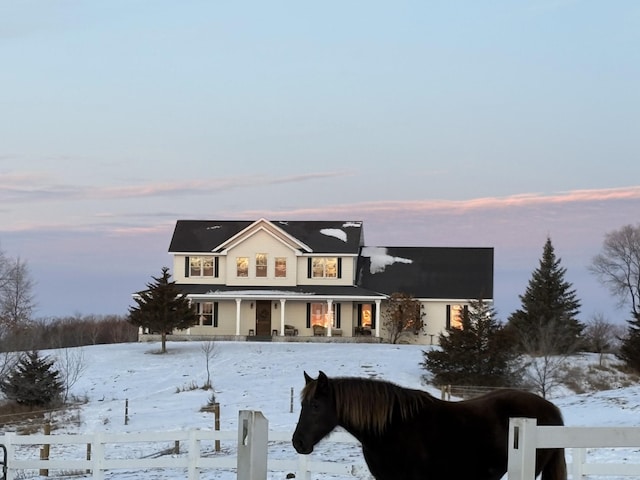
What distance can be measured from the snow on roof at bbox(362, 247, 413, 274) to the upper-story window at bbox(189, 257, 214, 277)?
10377 millimetres

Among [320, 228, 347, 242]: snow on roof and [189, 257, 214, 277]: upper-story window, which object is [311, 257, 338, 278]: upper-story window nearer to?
[320, 228, 347, 242]: snow on roof

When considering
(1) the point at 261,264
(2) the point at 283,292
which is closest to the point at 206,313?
(1) the point at 261,264

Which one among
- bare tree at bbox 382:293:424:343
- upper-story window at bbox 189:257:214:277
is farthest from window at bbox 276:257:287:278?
bare tree at bbox 382:293:424:343

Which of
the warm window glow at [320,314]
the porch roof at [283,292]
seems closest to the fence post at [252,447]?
the porch roof at [283,292]

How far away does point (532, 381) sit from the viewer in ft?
110

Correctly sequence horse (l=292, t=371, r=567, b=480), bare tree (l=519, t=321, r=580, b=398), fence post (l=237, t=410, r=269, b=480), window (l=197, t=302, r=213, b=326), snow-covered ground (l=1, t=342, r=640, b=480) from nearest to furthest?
fence post (l=237, t=410, r=269, b=480)
horse (l=292, t=371, r=567, b=480)
snow-covered ground (l=1, t=342, r=640, b=480)
bare tree (l=519, t=321, r=580, b=398)
window (l=197, t=302, r=213, b=326)

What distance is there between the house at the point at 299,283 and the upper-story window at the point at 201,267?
0.21ft

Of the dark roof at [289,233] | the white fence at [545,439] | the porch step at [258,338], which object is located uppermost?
the dark roof at [289,233]

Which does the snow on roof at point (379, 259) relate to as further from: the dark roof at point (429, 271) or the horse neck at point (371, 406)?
the horse neck at point (371, 406)

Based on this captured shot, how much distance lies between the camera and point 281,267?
52.8 metres

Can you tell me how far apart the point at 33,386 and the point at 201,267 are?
23.3 m

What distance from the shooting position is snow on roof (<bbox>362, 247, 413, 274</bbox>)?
55.3 metres

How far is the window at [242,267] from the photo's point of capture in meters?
53.0

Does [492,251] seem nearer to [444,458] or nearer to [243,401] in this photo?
[243,401]
